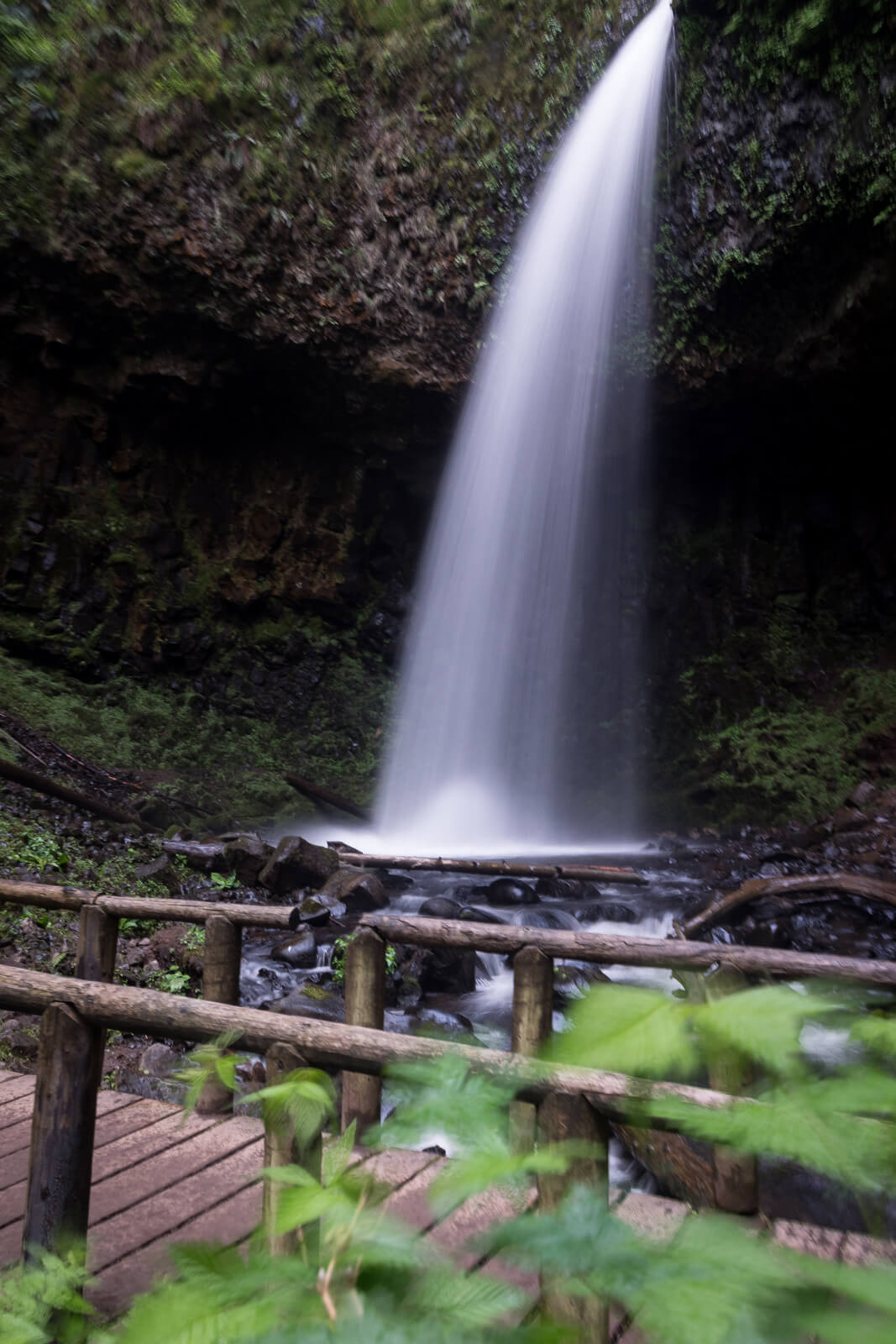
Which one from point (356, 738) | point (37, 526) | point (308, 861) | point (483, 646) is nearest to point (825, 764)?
point (483, 646)

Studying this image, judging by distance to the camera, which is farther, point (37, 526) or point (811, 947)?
point (37, 526)

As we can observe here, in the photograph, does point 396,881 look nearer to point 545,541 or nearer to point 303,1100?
point 303,1100

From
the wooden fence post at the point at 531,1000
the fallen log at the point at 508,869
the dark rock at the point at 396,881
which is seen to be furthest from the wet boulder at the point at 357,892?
the wooden fence post at the point at 531,1000

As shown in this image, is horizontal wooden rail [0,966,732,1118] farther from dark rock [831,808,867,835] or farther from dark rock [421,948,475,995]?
dark rock [831,808,867,835]

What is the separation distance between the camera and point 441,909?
6164mm

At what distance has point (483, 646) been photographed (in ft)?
45.8

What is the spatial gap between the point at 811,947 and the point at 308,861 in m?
4.16

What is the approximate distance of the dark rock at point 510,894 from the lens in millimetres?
6867

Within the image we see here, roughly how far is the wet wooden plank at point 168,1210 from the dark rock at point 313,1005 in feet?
5.98

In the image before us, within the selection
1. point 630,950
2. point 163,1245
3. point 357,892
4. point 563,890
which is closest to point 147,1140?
point 163,1245

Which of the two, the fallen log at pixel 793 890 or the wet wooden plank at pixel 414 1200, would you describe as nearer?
the wet wooden plank at pixel 414 1200

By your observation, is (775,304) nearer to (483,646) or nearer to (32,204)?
(483,646)

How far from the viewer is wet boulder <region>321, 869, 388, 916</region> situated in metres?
6.36

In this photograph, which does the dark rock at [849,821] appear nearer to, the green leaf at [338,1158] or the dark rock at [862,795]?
the dark rock at [862,795]
